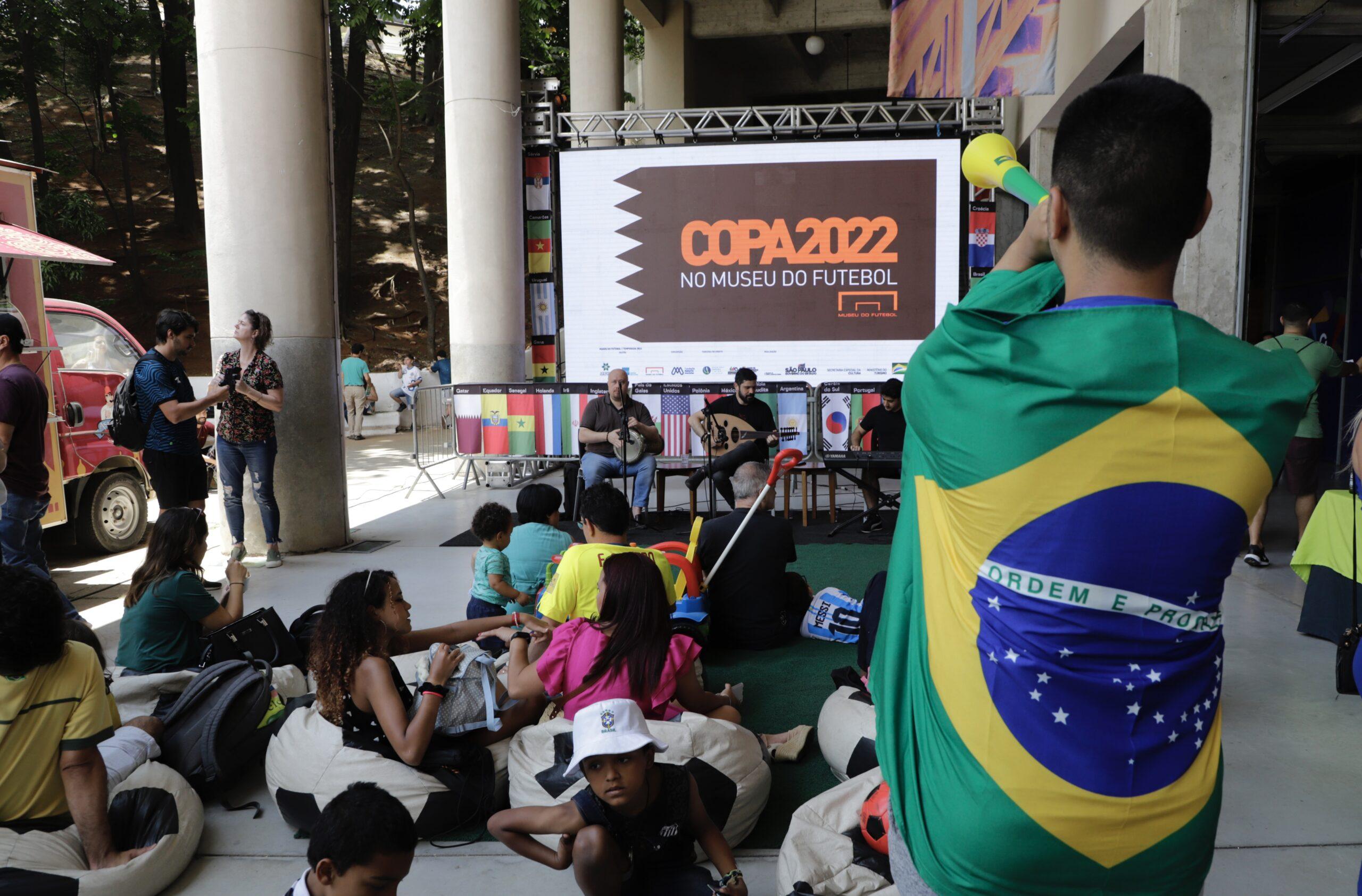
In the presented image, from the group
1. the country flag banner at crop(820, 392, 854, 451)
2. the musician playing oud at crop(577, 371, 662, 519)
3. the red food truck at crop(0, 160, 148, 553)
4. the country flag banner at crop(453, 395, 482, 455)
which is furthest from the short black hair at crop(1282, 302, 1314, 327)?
the red food truck at crop(0, 160, 148, 553)

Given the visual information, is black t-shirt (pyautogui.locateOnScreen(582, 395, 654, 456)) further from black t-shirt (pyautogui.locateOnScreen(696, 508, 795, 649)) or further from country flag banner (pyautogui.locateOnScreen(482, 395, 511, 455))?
black t-shirt (pyautogui.locateOnScreen(696, 508, 795, 649))

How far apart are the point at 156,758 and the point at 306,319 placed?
5.24 meters

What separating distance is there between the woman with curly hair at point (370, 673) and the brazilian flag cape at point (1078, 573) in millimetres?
2509

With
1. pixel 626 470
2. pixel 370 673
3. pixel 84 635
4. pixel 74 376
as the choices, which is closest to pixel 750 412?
pixel 626 470

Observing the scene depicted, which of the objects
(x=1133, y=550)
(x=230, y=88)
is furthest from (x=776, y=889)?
(x=230, y=88)

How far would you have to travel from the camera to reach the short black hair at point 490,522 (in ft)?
17.9

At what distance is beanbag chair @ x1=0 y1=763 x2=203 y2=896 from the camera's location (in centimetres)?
294

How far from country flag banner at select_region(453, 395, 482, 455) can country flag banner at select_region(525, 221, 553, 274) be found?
8.92 feet

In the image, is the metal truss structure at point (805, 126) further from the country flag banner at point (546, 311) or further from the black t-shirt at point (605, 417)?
the black t-shirt at point (605, 417)

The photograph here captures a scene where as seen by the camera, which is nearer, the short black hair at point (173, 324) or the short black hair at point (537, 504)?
the short black hair at point (537, 504)

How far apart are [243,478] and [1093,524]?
803 centimetres

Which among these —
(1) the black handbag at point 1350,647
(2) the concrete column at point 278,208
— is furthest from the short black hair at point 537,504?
(1) the black handbag at point 1350,647

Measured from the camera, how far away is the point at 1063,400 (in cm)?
127

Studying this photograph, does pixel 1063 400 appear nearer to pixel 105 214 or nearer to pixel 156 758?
pixel 156 758
